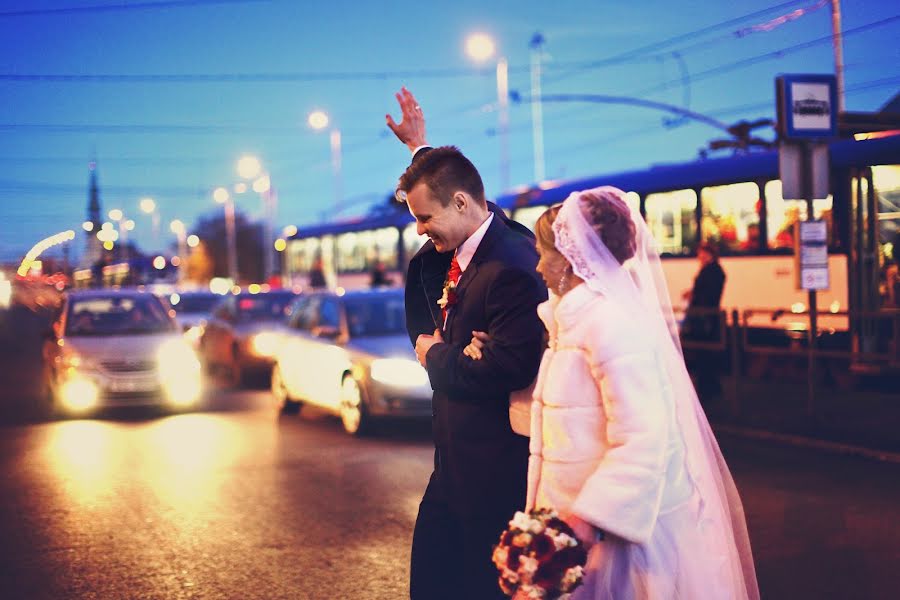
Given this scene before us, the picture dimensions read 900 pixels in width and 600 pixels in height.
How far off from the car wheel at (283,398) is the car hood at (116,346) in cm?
153

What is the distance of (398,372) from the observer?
468 inches

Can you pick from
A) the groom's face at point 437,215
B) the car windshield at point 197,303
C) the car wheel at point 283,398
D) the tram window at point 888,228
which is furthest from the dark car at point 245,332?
the groom's face at point 437,215

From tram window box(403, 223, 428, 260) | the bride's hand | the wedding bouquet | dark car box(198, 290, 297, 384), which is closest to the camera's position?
the wedding bouquet

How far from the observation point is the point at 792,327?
12.7 metres

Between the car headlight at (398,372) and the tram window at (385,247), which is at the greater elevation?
the tram window at (385,247)

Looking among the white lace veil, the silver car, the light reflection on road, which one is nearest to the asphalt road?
the light reflection on road

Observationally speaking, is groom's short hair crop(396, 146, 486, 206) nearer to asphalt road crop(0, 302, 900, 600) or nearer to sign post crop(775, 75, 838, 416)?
asphalt road crop(0, 302, 900, 600)

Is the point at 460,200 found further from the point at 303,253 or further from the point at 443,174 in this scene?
the point at 303,253

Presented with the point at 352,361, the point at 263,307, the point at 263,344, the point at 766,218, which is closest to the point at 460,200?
the point at 352,361

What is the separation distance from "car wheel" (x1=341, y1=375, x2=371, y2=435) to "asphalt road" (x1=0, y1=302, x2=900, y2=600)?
17cm

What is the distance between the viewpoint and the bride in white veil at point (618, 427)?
10.1 ft

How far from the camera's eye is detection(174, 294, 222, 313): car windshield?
86.1 ft

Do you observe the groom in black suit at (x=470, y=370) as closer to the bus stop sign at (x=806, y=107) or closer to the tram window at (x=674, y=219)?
the bus stop sign at (x=806, y=107)

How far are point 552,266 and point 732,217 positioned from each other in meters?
16.4
